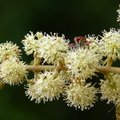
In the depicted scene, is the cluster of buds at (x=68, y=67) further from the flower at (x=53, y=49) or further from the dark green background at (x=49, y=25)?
the dark green background at (x=49, y=25)

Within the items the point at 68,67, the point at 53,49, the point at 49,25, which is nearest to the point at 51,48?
the point at 53,49

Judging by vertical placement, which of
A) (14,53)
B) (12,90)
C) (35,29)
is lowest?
(14,53)

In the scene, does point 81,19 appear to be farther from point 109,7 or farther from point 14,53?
point 14,53

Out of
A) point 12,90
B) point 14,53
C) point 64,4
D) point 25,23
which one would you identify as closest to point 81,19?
point 64,4

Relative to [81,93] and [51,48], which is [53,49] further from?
[81,93]

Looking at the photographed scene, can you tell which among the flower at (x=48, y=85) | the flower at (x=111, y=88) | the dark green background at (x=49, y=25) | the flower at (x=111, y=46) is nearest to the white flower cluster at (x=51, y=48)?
the flower at (x=48, y=85)

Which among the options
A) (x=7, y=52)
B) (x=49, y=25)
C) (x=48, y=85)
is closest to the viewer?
(x=48, y=85)
